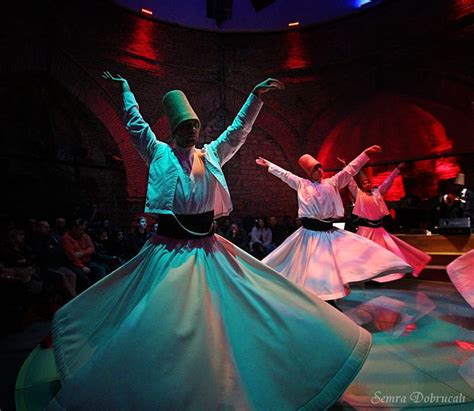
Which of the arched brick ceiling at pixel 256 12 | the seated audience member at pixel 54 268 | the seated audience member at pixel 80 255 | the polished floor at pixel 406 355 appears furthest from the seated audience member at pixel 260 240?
the arched brick ceiling at pixel 256 12

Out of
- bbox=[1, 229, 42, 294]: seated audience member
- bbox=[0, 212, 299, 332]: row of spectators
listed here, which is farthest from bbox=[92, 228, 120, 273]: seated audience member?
bbox=[1, 229, 42, 294]: seated audience member

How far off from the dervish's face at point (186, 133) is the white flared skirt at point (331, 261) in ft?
7.71

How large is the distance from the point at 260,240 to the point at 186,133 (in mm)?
7298

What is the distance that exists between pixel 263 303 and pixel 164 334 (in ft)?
1.88

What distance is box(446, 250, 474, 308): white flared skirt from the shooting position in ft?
12.7

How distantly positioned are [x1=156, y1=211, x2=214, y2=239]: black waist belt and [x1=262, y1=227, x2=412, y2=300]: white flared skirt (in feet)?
6.94

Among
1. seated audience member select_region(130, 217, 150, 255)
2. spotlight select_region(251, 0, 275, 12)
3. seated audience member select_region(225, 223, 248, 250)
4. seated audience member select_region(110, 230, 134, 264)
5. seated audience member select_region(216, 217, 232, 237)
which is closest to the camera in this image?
seated audience member select_region(110, 230, 134, 264)

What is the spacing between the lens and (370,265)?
13.7ft

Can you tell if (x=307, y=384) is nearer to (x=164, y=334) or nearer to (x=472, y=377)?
(x=164, y=334)

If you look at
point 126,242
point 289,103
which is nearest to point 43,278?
point 126,242

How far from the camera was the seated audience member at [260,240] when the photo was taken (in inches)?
361

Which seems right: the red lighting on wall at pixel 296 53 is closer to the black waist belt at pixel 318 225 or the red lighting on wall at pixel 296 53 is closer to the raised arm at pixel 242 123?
the black waist belt at pixel 318 225

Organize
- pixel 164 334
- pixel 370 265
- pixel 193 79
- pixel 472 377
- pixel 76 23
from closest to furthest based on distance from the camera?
pixel 164 334, pixel 472 377, pixel 370 265, pixel 76 23, pixel 193 79

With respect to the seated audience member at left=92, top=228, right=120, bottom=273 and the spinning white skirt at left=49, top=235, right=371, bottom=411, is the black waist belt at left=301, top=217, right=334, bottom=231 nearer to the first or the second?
the spinning white skirt at left=49, top=235, right=371, bottom=411
